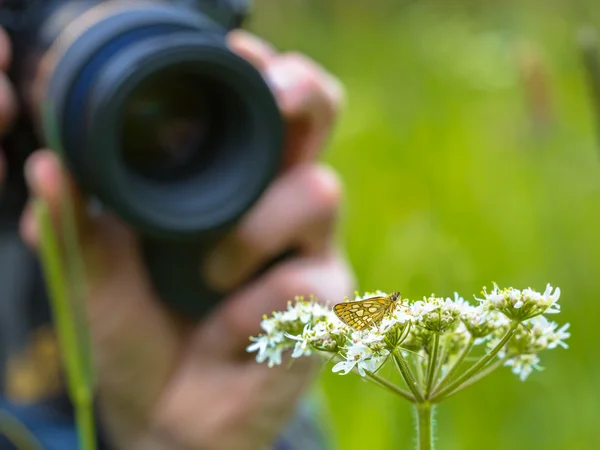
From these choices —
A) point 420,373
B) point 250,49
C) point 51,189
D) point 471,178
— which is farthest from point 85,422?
point 471,178

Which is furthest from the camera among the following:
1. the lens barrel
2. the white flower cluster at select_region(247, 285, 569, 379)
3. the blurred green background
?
the white flower cluster at select_region(247, 285, 569, 379)

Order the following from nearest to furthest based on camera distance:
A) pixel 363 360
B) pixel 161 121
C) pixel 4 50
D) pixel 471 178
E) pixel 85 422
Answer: pixel 363 360
pixel 85 422
pixel 161 121
pixel 4 50
pixel 471 178

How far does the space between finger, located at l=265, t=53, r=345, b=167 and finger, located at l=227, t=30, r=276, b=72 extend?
1 centimetres

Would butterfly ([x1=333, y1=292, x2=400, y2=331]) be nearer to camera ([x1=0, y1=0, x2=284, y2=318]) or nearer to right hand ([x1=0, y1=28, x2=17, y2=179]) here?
camera ([x1=0, y1=0, x2=284, y2=318])

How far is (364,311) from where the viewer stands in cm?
33

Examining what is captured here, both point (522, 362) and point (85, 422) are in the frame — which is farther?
point (85, 422)

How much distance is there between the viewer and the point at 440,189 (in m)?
1.55

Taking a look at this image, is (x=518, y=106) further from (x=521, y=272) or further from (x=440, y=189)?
(x=521, y=272)

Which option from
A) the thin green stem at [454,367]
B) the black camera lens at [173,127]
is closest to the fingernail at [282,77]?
the black camera lens at [173,127]

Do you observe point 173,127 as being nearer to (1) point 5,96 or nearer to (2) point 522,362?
(1) point 5,96

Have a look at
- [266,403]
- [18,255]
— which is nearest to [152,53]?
[266,403]

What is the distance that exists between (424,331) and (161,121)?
502mm

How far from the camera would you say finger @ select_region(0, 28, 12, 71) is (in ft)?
2.93

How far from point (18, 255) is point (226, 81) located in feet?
1.77
